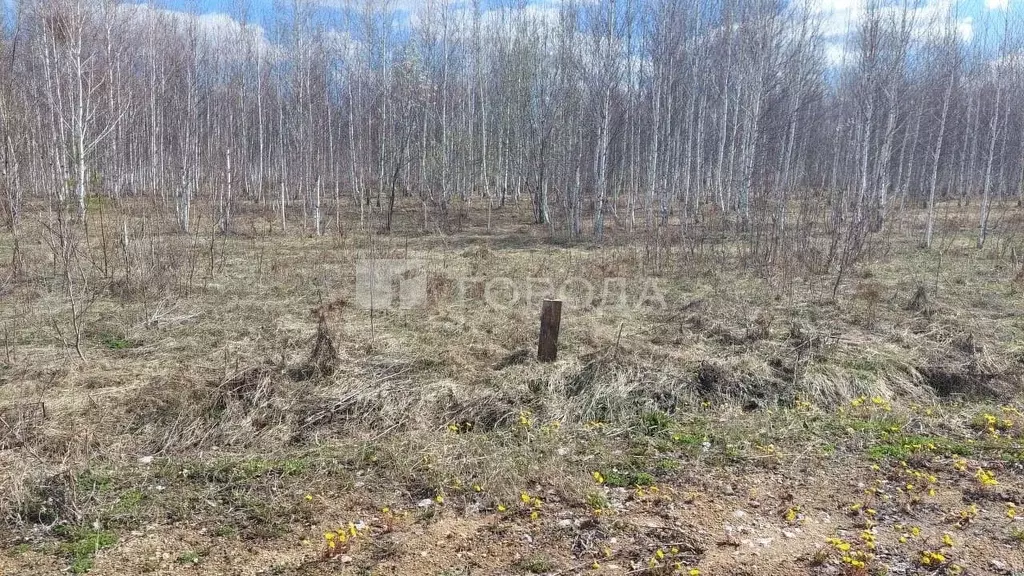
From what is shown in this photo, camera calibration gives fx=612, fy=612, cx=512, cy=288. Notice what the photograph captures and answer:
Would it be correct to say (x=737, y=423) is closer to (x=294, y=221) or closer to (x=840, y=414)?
(x=840, y=414)

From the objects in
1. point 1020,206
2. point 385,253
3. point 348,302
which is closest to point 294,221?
point 385,253

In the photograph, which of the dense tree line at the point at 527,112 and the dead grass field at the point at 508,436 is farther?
the dense tree line at the point at 527,112

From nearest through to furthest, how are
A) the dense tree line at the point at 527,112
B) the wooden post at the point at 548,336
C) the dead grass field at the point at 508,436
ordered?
the dead grass field at the point at 508,436, the wooden post at the point at 548,336, the dense tree line at the point at 527,112

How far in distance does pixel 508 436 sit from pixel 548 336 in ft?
4.52

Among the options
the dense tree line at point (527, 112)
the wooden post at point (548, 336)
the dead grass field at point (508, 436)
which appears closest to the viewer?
the dead grass field at point (508, 436)

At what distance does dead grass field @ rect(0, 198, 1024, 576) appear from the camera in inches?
111

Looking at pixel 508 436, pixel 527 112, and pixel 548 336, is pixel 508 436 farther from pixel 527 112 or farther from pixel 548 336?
pixel 527 112

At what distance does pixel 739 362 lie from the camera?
512 centimetres

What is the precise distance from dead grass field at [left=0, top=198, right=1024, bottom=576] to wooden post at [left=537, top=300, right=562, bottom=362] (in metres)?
0.15

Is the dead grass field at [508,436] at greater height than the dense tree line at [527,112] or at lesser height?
lesser

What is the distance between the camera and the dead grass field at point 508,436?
9.29 feet

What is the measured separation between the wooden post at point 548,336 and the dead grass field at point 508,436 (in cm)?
15

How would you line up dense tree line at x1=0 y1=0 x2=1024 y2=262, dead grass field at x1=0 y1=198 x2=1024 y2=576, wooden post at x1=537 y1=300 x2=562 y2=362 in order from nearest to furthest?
dead grass field at x1=0 y1=198 x2=1024 y2=576 → wooden post at x1=537 y1=300 x2=562 y2=362 → dense tree line at x1=0 y1=0 x2=1024 y2=262

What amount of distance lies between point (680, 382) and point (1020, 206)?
1928 centimetres
